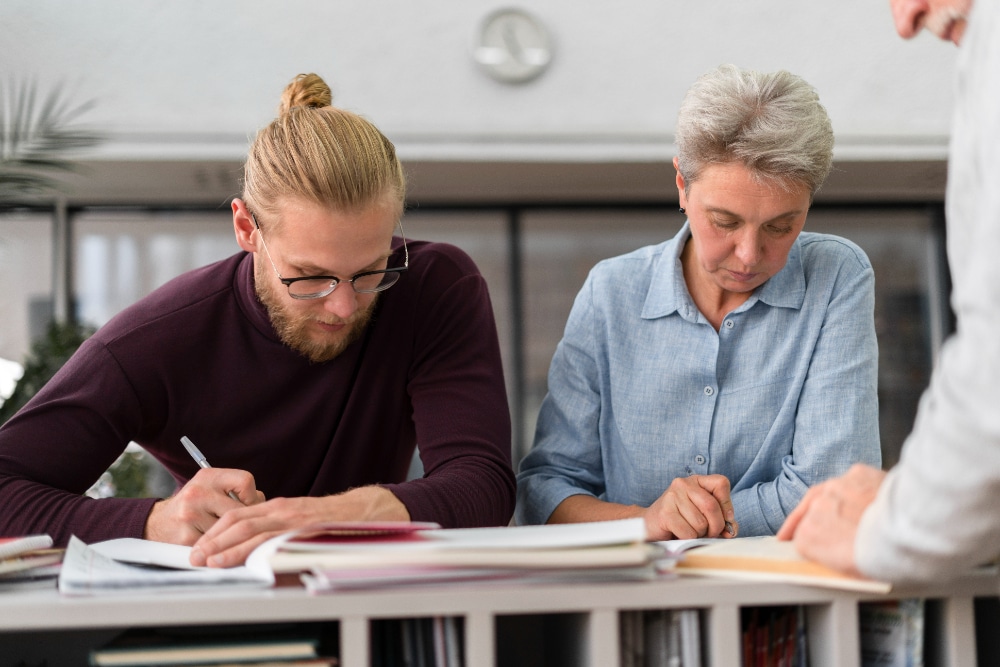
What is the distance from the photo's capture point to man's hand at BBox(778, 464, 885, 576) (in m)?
0.84

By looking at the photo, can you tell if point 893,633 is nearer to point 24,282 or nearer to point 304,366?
point 304,366

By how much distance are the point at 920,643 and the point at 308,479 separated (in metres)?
0.97

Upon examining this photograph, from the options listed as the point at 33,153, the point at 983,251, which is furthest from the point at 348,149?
the point at 33,153

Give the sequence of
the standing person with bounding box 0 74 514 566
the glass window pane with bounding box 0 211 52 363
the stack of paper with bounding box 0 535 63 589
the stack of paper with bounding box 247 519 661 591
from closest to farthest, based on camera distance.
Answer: the stack of paper with bounding box 247 519 661 591, the stack of paper with bounding box 0 535 63 589, the standing person with bounding box 0 74 514 566, the glass window pane with bounding box 0 211 52 363

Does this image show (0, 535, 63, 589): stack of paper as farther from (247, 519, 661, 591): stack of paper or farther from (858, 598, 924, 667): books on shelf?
(858, 598, 924, 667): books on shelf

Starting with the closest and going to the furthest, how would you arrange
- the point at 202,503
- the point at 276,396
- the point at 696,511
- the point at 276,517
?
the point at 276,517 < the point at 202,503 < the point at 696,511 < the point at 276,396

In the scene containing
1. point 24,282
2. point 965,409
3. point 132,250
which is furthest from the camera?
point 132,250

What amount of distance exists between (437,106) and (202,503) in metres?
3.77

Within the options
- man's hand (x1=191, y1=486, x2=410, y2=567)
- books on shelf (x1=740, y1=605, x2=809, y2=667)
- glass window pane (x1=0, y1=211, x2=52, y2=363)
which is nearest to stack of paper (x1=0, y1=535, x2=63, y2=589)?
man's hand (x1=191, y1=486, x2=410, y2=567)

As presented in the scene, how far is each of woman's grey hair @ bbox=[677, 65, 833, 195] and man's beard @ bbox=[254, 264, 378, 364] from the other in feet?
1.83

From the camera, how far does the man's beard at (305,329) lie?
1496 mm

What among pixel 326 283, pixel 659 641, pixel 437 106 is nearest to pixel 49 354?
pixel 437 106

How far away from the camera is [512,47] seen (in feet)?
15.7

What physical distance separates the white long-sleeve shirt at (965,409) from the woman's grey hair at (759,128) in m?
0.63
